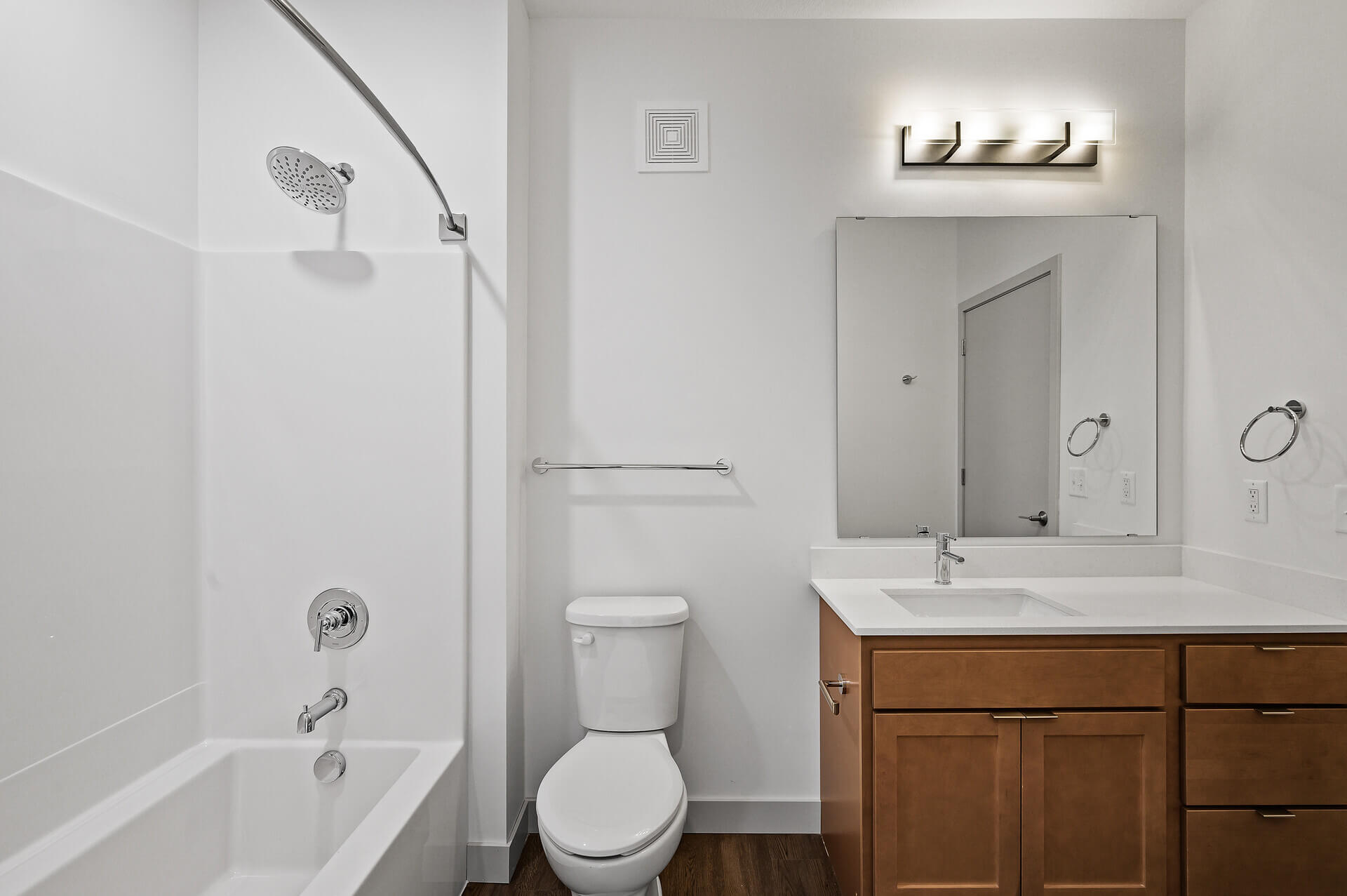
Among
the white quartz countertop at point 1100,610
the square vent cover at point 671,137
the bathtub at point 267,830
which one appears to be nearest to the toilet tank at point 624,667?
the bathtub at point 267,830

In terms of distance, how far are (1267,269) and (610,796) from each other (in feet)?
7.27

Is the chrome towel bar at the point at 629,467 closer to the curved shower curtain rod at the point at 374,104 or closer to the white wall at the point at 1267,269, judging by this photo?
the curved shower curtain rod at the point at 374,104

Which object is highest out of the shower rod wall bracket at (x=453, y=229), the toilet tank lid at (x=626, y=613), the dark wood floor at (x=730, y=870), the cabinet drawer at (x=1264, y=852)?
the shower rod wall bracket at (x=453, y=229)

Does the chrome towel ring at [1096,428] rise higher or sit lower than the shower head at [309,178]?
lower

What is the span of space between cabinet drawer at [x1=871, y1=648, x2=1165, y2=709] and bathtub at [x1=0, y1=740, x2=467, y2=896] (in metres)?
1.13

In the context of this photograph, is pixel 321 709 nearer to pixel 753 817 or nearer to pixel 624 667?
pixel 624 667

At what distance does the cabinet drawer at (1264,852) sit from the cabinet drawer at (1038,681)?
329 millimetres

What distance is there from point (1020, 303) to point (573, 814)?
192 centimetres

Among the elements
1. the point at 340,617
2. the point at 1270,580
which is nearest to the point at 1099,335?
the point at 1270,580

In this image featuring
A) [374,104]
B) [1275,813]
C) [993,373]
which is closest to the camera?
[374,104]

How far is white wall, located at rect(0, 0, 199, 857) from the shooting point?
135 centimetres

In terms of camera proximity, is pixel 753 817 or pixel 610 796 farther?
pixel 753 817

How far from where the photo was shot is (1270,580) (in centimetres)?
182

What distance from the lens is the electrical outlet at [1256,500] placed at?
1843 mm
